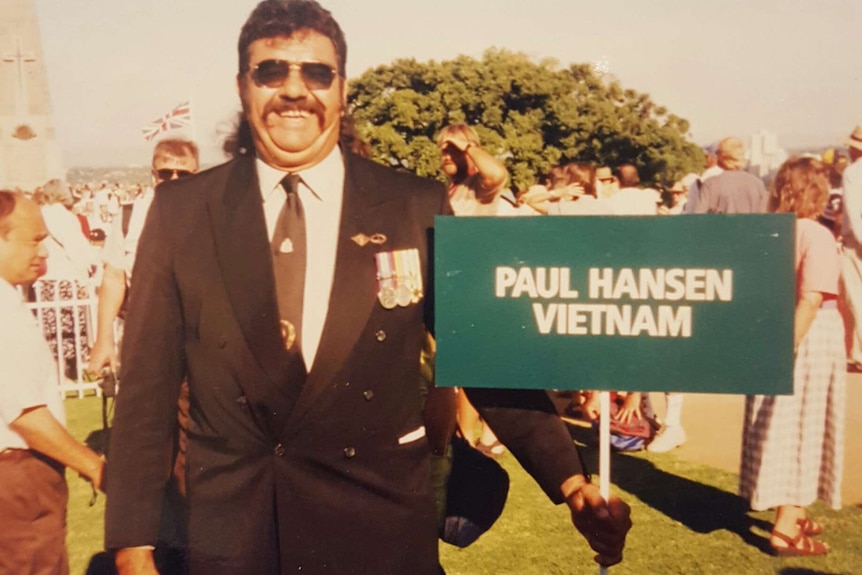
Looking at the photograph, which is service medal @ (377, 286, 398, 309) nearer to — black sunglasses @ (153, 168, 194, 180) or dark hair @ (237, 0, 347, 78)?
dark hair @ (237, 0, 347, 78)

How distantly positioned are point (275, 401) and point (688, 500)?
163 cm

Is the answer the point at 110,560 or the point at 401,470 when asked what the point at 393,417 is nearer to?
the point at 401,470

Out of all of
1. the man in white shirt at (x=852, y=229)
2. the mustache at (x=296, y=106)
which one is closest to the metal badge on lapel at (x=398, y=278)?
the mustache at (x=296, y=106)

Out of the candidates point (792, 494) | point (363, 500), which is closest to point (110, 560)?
point (363, 500)

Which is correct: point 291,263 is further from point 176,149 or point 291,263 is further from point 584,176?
point 584,176

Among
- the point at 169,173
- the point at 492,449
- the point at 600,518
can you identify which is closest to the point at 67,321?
the point at 169,173

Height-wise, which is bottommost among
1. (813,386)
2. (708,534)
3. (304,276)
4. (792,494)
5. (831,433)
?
(708,534)

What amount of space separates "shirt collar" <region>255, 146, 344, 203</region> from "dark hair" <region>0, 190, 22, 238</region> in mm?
812

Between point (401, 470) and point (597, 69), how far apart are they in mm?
1270

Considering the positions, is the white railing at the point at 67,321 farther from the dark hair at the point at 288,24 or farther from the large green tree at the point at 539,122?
the large green tree at the point at 539,122

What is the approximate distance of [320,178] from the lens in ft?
6.74

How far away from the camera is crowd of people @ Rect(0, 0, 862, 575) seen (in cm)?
195

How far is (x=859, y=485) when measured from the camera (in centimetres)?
246

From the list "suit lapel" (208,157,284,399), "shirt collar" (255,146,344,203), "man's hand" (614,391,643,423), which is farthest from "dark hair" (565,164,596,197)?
"man's hand" (614,391,643,423)
